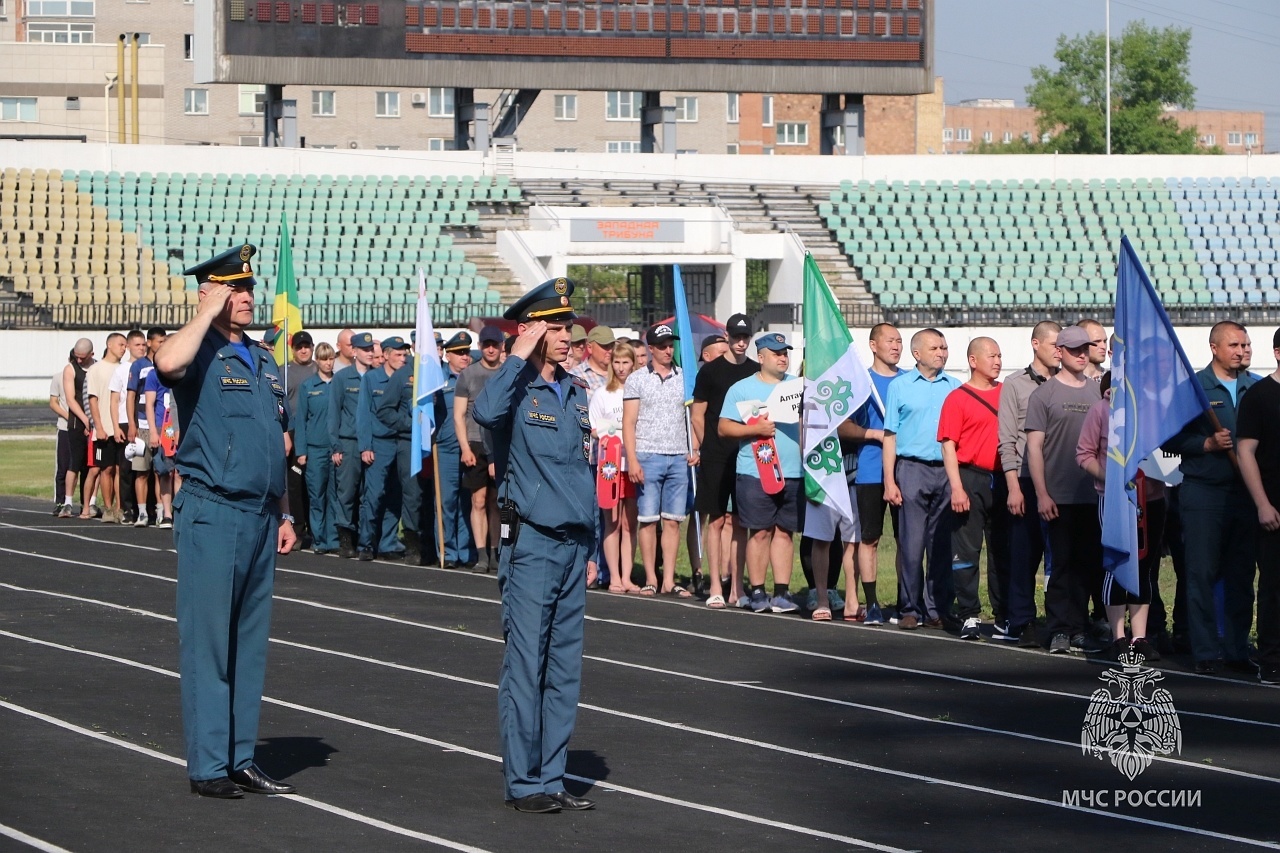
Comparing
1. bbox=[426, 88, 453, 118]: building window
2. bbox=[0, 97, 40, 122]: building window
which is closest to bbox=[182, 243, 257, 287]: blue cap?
bbox=[0, 97, 40, 122]: building window

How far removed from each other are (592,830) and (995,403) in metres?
5.76

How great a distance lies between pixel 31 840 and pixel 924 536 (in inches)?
273

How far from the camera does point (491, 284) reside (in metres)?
41.8

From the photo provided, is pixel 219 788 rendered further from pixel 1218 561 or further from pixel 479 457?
pixel 479 457

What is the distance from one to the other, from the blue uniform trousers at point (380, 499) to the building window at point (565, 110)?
2691 inches

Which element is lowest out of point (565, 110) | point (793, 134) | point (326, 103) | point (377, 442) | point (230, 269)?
point (377, 442)

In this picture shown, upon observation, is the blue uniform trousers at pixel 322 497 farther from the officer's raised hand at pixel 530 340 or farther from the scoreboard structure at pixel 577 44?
the scoreboard structure at pixel 577 44

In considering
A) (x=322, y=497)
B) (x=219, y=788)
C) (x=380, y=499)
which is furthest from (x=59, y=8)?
(x=219, y=788)

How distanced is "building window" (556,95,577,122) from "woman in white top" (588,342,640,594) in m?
70.2

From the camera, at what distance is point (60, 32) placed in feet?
266

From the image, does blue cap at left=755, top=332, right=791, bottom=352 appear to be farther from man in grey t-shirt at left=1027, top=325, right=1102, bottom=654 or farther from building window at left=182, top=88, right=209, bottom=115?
building window at left=182, top=88, right=209, bottom=115

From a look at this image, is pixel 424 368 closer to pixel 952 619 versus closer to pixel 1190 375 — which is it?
pixel 952 619

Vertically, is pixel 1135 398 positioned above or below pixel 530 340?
below

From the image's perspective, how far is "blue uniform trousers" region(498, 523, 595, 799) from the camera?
7.17m
